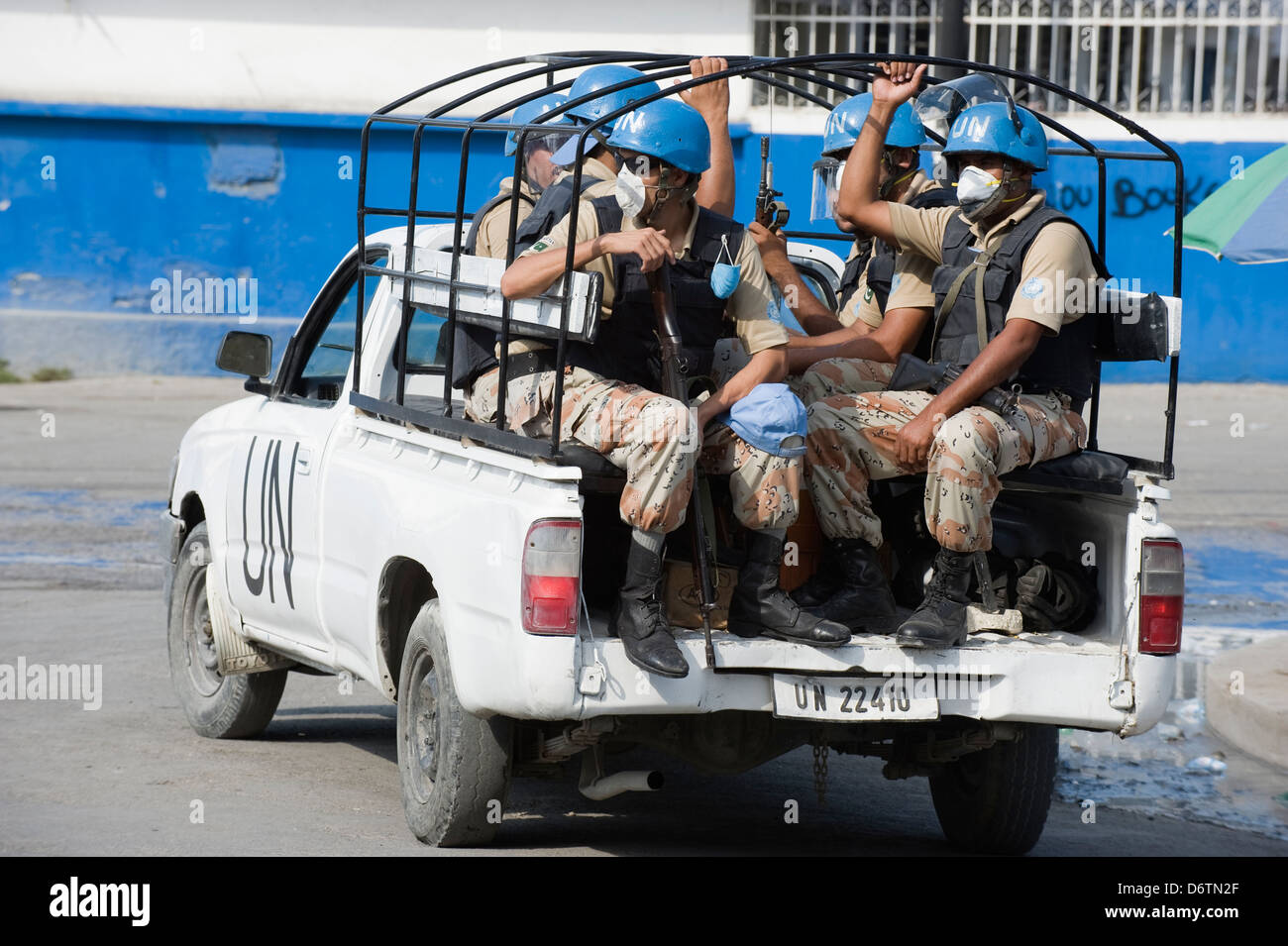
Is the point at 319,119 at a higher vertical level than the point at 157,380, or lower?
higher

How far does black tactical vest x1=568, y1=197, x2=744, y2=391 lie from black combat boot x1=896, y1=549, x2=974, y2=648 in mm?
960

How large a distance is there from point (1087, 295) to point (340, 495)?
2.45m

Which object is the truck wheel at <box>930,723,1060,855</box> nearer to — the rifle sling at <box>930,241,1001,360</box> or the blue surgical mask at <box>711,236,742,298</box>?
the rifle sling at <box>930,241,1001,360</box>

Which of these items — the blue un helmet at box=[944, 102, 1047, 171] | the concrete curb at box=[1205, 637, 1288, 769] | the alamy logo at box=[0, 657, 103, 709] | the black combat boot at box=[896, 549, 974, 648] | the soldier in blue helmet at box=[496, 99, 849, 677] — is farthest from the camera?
the alamy logo at box=[0, 657, 103, 709]

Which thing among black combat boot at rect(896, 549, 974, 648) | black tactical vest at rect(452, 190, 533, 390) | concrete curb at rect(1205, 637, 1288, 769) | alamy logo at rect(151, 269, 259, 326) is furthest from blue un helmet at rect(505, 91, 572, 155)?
alamy logo at rect(151, 269, 259, 326)

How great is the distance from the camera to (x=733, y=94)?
19.4m

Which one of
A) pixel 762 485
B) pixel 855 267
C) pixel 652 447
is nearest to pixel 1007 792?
pixel 762 485

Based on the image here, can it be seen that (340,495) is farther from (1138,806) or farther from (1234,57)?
(1234,57)

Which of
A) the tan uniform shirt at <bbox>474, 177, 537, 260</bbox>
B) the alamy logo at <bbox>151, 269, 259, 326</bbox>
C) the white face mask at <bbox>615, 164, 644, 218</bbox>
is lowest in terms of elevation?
the alamy logo at <bbox>151, 269, 259, 326</bbox>

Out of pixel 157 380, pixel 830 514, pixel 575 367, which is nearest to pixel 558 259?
pixel 575 367

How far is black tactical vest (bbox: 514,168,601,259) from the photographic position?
18.1 feet

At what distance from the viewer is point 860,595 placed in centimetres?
529

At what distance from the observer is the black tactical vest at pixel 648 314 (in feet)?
17.5

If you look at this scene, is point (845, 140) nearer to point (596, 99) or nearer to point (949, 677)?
point (596, 99)
